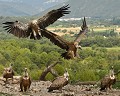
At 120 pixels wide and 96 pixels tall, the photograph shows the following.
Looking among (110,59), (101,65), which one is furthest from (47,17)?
(110,59)

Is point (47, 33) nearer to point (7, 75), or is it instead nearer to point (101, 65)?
point (7, 75)

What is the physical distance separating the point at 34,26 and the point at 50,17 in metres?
1.16

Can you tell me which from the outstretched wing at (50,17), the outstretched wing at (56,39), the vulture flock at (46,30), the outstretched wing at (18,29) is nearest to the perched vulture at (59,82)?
the vulture flock at (46,30)

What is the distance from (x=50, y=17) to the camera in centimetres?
2094

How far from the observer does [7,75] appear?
92.5 ft

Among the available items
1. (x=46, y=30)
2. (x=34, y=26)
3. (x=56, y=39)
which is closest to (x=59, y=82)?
(x=56, y=39)

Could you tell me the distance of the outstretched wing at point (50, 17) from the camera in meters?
20.4

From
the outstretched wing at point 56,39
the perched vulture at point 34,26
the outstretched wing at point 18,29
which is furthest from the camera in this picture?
the outstretched wing at point 56,39

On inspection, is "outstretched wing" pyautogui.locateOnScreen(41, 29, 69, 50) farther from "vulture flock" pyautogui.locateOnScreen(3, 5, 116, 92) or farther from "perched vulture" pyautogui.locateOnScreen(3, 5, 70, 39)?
"perched vulture" pyautogui.locateOnScreen(3, 5, 70, 39)

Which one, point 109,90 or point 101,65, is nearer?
point 109,90

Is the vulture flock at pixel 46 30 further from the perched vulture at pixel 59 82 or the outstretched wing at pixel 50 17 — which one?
the perched vulture at pixel 59 82

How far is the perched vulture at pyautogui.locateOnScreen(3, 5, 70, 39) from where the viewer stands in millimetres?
20281

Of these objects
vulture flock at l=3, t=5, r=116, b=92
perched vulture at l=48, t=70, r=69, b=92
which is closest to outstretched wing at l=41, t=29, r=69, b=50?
vulture flock at l=3, t=5, r=116, b=92

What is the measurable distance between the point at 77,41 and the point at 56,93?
3.98m
